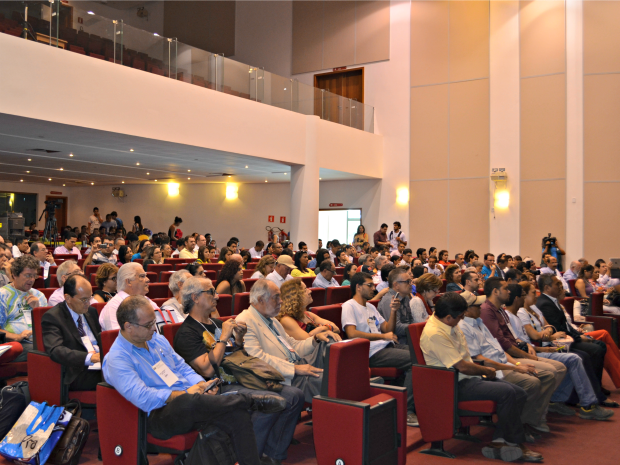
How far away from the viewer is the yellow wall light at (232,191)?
19.7m

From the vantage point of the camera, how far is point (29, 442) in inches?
124

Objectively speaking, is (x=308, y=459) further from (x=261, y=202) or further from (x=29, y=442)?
(x=261, y=202)

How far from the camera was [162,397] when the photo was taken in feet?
9.23

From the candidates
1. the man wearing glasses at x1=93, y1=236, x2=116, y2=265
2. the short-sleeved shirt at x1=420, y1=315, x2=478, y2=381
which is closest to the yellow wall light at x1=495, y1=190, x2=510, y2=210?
the man wearing glasses at x1=93, y1=236, x2=116, y2=265

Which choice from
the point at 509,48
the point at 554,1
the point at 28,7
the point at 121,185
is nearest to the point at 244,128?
the point at 28,7

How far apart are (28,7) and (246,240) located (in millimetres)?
11898

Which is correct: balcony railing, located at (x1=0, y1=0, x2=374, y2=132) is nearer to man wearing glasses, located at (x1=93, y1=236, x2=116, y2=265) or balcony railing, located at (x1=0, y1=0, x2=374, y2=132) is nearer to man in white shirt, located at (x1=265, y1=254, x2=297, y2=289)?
man wearing glasses, located at (x1=93, y1=236, x2=116, y2=265)

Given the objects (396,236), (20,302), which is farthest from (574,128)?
(20,302)

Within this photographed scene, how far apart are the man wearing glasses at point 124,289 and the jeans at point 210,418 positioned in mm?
1291

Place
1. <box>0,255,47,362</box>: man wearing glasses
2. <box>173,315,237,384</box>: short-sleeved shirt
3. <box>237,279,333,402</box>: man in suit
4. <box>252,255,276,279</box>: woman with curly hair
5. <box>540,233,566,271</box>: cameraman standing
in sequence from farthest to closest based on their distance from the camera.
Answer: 1. <box>540,233,566,271</box>: cameraman standing
2. <box>252,255,276,279</box>: woman with curly hair
3. <box>0,255,47,362</box>: man wearing glasses
4. <box>237,279,333,402</box>: man in suit
5. <box>173,315,237,384</box>: short-sleeved shirt

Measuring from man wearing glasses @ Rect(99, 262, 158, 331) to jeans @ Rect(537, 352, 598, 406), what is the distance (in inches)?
135

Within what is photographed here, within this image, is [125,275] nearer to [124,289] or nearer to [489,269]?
[124,289]

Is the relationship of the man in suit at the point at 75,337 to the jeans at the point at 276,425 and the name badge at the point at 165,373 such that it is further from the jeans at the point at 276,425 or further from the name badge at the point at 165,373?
the jeans at the point at 276,425

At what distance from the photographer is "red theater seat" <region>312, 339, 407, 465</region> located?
288 centimetres
